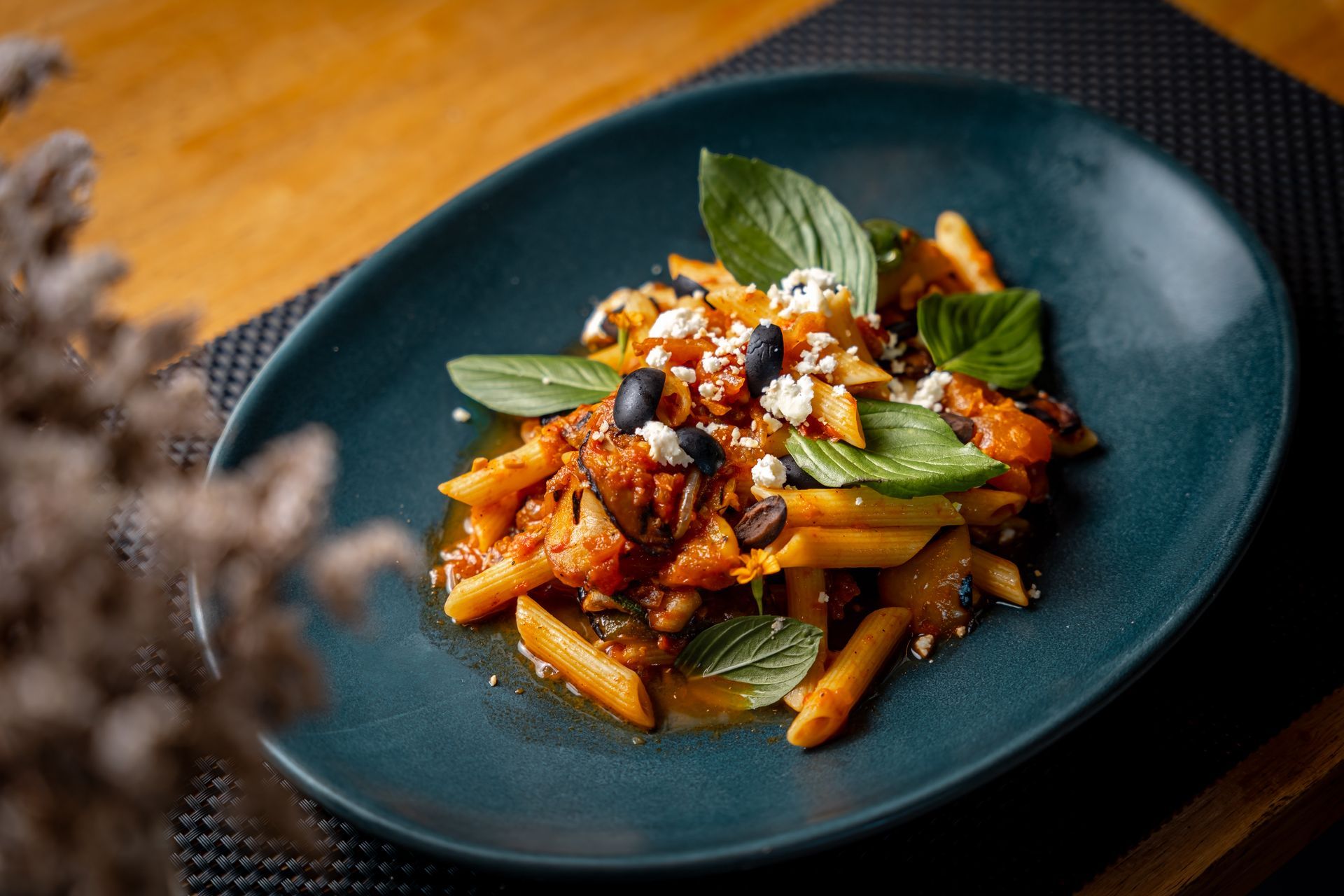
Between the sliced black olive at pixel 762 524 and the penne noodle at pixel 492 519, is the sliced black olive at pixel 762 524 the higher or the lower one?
the higher one

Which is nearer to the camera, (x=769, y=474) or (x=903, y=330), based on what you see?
(x=769, y=474)

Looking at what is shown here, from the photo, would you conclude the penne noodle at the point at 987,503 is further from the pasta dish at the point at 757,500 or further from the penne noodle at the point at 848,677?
the penne noodle at the point at 848,677

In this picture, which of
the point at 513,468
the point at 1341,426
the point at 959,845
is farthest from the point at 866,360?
the point at 1341,426

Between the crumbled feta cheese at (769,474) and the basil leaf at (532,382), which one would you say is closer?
the crumbled feta cheese at (769,474)

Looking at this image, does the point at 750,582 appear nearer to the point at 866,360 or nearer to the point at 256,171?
the point at 866,360

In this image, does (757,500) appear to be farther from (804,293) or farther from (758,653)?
(804,293)

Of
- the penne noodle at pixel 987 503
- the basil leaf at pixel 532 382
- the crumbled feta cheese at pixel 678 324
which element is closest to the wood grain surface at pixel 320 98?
the basil leaf at pixel 532 382

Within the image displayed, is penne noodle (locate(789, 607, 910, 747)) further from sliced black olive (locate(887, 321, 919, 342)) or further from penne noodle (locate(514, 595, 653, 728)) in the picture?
sliced black olive (locate(887, 321, 919, 342))

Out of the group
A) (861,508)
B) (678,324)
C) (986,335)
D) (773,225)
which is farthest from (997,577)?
(773,225)
